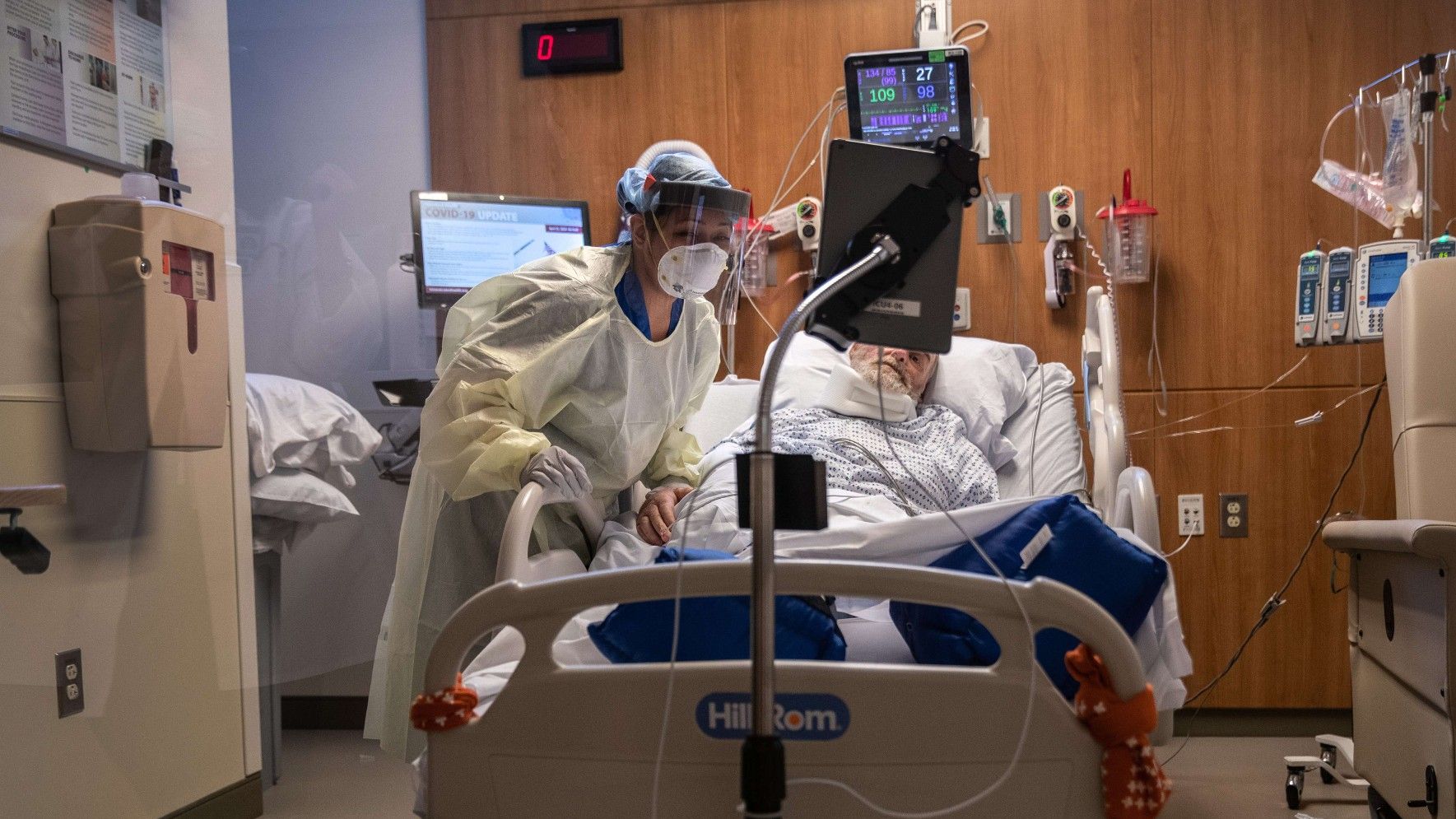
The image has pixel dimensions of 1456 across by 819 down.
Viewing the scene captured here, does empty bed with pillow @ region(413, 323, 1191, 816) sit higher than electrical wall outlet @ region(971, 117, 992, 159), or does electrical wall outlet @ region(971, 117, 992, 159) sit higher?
electrical wall outlet @ region(971, 117, 992, 159)

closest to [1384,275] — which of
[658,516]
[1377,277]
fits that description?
[1377,277]

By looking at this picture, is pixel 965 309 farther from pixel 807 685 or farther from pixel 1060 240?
pixel 807 685

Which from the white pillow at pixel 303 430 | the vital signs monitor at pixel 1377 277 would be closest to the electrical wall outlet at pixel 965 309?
the vital signs monitor at pixel 1377 277

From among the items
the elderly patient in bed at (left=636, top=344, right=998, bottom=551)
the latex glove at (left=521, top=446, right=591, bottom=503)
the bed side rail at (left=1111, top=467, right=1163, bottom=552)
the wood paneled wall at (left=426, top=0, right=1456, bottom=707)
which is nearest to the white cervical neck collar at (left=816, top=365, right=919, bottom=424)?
the elderly patient in bed at (left=636, top=344, right=998, bottom=551)

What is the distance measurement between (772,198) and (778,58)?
42cm

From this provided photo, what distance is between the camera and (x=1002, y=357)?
2.65m

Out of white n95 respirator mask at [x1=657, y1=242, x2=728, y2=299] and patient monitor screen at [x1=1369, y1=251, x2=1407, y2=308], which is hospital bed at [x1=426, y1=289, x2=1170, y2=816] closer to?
white n95 respirator mask at [x1=657, y1=242, x2=728, y2=299]

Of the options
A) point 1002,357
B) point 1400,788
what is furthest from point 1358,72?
point 1400,788

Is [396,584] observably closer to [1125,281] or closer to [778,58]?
Result: [778,58]

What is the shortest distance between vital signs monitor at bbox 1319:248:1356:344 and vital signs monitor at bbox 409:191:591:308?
6.62 feet

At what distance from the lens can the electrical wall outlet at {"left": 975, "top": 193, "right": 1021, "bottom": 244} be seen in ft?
10.3

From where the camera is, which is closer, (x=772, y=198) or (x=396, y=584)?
(x=396, y=584)

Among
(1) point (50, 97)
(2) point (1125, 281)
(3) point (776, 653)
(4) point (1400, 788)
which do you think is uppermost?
(1) point (50, 97)

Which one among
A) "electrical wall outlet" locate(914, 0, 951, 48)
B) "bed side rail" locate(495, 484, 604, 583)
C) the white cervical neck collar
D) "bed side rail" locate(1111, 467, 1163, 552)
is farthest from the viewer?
"electrical wall outlet" locate(914, 0, 951, 48)
